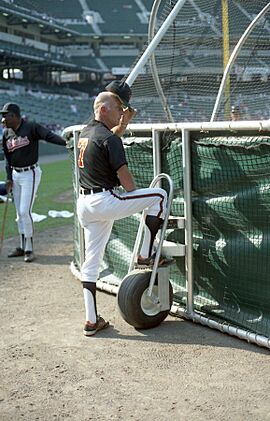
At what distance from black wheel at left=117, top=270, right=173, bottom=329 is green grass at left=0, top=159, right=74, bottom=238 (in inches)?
178

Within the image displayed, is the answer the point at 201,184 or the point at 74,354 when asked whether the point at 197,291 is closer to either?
the point at 201,184

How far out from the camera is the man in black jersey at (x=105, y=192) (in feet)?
13.5

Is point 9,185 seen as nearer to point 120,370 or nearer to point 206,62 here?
point 206,62

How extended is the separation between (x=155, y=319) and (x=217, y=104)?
2586 millimetres

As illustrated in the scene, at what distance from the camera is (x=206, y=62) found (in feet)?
22.9

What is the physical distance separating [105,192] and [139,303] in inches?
31.9

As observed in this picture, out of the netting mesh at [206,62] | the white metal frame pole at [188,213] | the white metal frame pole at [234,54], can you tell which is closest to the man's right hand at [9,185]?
the netting mesh at [206,62]

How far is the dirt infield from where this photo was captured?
122 inches

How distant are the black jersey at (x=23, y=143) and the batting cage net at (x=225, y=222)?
7.04 ft

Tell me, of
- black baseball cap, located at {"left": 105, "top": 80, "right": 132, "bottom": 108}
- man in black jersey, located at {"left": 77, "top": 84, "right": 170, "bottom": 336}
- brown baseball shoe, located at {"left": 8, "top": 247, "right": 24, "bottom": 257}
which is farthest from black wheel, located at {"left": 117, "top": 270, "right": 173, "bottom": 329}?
brown baseball shoe, located at {"left": 8, "top": 247, "right": 24, "bottom": 257}

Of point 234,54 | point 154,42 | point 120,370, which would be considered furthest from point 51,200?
point 120,370

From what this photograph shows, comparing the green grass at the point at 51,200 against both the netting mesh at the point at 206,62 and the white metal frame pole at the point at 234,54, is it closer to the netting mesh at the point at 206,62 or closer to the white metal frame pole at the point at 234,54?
the netting mesh at the point at 206,62

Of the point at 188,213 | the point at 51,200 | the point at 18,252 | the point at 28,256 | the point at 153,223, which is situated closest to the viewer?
the point at 153,223

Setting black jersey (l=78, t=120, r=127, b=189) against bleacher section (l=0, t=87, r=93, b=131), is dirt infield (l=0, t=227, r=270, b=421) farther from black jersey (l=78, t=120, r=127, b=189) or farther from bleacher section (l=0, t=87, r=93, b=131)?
bleacher section (l=0, t=87, r=93, b=131)
